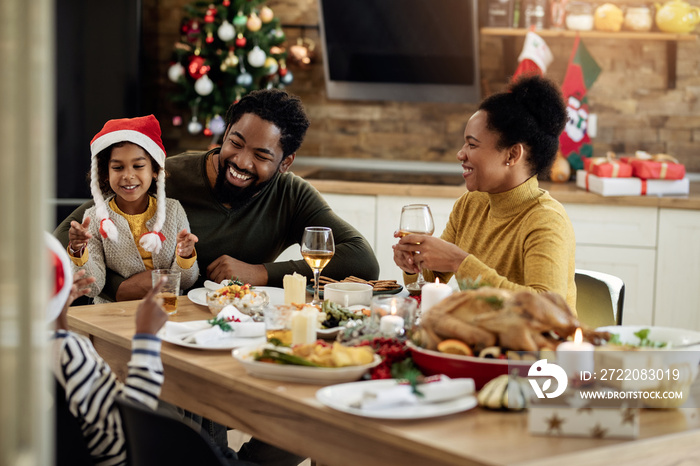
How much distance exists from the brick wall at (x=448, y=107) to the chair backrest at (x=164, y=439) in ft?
11.4

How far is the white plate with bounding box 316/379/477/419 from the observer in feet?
4.03

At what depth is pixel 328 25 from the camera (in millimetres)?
4422

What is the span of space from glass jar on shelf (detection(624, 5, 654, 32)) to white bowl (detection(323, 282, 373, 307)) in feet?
9.25

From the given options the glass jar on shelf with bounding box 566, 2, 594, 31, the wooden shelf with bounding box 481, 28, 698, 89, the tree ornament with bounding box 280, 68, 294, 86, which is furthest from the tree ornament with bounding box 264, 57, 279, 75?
the glass jar on shelf with bounding box 566, 2, 594, 31

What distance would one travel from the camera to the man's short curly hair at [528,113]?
2.20 m

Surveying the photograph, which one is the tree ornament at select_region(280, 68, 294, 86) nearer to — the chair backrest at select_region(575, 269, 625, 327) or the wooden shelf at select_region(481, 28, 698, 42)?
the wooden shelf at select_region(481, 28, 698, 42)

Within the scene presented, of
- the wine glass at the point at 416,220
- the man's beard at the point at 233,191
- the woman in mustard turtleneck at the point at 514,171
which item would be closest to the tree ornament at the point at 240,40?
the man's beard at the point at 233,191

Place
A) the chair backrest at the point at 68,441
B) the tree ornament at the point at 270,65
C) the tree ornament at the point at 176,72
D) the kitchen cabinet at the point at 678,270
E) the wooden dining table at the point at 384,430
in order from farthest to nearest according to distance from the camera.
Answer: the tree ornament at the point at 176,72, the tree ornament at the point at 270,65, the kitchen cabinet at the point at 678,270, the chair backrest at the point at 68,441, the wooden dining table at the point at 384,430

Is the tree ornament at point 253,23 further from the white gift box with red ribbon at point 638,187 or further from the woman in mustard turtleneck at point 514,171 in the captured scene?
the woman in mustard turtleneck at point 514,171

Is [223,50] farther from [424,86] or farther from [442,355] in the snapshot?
[442,355]

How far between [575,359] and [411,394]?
290mm

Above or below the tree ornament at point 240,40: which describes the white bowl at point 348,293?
below

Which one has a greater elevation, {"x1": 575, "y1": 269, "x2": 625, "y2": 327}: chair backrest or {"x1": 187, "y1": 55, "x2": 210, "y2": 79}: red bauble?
{"x1": 187, "y1": 55, "x2": 210, "y2": 79}: red bauble

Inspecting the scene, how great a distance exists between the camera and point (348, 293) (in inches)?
76.8
